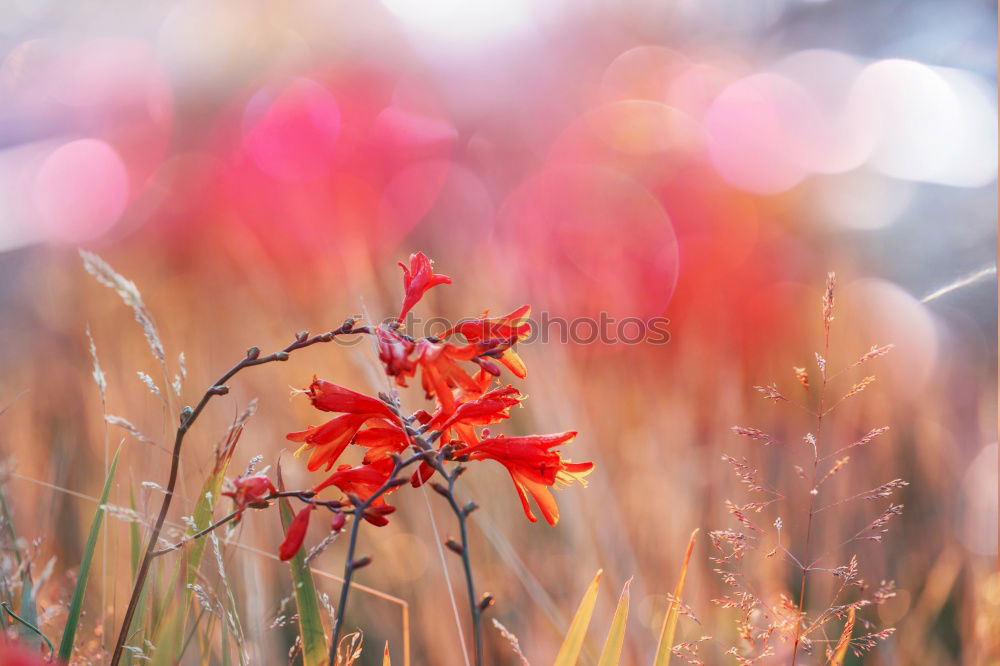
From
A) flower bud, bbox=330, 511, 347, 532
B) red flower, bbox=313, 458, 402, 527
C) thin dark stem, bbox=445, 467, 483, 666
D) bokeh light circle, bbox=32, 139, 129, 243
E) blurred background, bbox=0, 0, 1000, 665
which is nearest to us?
thin dark stem, bbox=445, 467, 483, 666

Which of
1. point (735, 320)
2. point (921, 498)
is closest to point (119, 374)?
point (735, 320)

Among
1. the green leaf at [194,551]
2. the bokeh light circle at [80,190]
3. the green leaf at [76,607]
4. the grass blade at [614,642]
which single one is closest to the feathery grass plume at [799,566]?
the grass blade at [614,642]

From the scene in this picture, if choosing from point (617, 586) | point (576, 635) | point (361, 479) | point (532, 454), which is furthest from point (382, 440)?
point (617, 586)

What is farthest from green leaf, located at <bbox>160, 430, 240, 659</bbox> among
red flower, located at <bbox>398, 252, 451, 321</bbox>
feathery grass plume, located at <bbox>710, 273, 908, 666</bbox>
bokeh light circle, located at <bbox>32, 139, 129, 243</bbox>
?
bokeh light circle, located at <bbox>32, 139, 129, 243</bbox>

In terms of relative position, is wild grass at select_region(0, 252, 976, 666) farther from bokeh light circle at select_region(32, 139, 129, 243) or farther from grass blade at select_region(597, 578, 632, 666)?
bokeh light circle at select_region(32, 139, 129, 243)

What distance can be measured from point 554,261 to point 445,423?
1.55 m

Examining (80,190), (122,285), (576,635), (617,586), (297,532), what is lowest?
(617,586)

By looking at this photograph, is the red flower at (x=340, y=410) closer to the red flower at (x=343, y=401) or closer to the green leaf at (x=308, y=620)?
the red flower at (x=343, y=401)

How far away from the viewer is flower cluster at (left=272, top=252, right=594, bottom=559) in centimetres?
69

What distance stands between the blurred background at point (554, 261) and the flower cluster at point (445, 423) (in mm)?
201

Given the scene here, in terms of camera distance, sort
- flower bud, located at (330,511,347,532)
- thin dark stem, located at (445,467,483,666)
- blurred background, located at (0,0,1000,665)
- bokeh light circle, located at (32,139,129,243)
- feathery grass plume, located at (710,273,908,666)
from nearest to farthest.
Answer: thin dark stem, located at (445,467,483,666)
flower bud, located at (330,511,347,532)
feathery grass plume, located at (710,273,908,666)
blurred background, located at (0,0,1000,665)
bokeh light circle, located at (32,139,129,243)

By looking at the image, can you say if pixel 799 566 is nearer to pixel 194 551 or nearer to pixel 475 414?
pixel 475 414

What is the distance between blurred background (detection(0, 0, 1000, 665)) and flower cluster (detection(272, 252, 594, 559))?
0.20 meters

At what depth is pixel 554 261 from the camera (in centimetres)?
227
